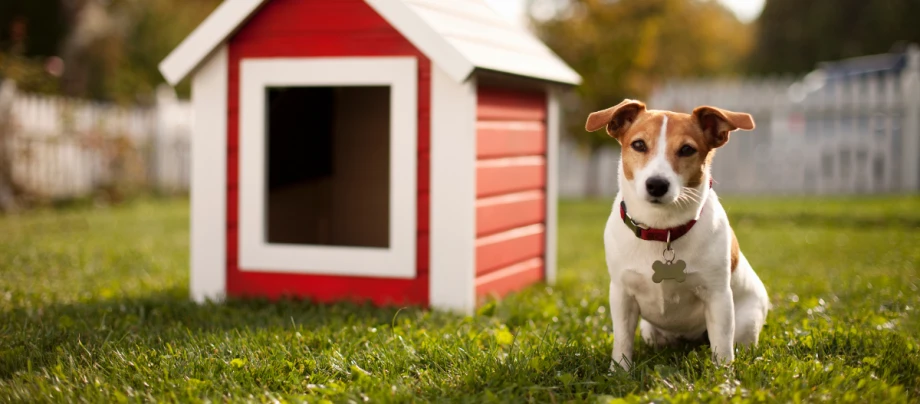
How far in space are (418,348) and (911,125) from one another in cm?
1190

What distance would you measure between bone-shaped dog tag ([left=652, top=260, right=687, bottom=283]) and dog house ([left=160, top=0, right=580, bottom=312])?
1.58m

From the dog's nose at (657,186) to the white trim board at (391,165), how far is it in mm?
1952

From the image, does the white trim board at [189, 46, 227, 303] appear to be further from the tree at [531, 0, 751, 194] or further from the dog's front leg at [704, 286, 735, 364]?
the tree at [531, 0, 751, 194]

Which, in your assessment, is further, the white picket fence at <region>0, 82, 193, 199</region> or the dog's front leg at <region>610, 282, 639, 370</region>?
the white picket fence at <region>0, 82, 193, 199</region>

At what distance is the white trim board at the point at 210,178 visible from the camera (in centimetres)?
518

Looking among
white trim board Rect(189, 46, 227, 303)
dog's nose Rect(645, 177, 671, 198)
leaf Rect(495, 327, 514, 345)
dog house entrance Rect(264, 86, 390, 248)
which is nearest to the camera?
dog's nose Rect(645, 177, 671, 198)

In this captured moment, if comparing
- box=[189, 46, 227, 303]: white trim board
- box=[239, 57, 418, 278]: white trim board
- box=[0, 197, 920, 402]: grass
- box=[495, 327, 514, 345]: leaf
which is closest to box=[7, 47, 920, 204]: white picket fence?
box=[0, 197, 920, 402]: grass

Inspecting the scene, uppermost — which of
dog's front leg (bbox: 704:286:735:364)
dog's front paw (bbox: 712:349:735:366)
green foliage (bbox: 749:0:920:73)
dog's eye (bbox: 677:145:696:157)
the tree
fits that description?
green foliage (bbox: 749:0:920:73)

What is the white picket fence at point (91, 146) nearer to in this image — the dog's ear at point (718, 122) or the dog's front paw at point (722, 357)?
the dog's ear at point (718, 122)

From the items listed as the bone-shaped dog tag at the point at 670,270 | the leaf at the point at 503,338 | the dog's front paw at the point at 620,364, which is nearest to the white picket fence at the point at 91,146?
the leaf at the point at 503,338

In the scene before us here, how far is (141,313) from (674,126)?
9.01 feet

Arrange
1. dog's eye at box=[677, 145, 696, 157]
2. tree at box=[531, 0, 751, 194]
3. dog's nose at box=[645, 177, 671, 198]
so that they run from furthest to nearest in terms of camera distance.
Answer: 1. tree at box=[531, 0, 751, 194]
2. dog's eye at box=[677, 145, 696, 157]
3. dog's nose at box=[645, 177, 671, 198]

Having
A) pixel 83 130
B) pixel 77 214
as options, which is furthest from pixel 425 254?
pixel 83 130

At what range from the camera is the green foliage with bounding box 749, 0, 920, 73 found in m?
24.5
